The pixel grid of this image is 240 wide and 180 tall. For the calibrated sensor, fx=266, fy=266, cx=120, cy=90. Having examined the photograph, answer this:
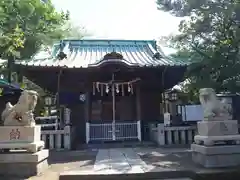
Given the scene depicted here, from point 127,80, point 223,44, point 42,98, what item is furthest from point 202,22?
point 42,98

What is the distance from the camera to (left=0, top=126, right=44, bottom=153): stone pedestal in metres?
6.40

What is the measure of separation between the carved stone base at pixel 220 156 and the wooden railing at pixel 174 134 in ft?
15.6

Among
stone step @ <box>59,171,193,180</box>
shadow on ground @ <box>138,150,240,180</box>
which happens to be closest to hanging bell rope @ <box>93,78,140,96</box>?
shadow on ground @ <box>138,150,240,180</box>

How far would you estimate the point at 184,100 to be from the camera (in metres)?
19.6

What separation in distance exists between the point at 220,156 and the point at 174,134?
5.05 m

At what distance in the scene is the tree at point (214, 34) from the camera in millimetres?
10070

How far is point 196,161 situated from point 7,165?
496 cm

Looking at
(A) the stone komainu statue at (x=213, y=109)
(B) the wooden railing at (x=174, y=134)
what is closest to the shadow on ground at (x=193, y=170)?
(A) the stone komainu statue at (x=213, y=109)

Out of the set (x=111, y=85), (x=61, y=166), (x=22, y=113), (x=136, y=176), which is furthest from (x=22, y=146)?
(x=111, y=85)

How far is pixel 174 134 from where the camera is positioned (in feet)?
38.5

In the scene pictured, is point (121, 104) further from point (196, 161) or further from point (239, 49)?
point (196, 161)

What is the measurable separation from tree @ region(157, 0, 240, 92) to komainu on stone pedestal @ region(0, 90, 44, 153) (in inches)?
284

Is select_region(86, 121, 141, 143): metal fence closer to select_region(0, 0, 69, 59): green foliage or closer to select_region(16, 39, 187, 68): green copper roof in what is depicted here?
select_region(16, 39, 187, 68): green copper roof

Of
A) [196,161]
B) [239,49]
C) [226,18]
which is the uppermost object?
[226,18]
